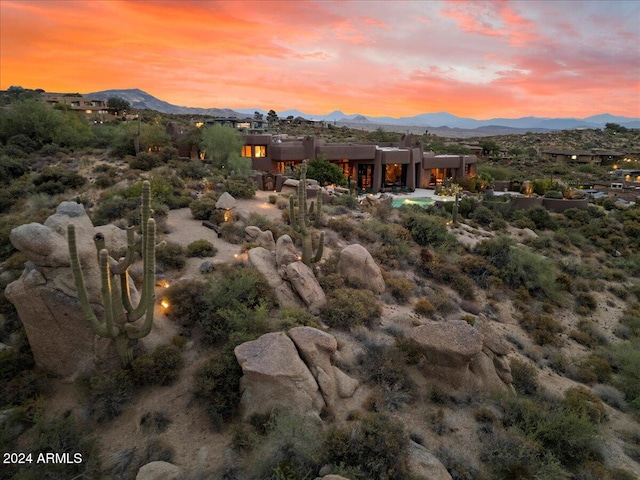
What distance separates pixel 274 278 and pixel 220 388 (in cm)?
493

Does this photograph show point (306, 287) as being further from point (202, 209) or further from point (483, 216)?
point (483, 216)

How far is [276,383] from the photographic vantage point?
820 centimetres

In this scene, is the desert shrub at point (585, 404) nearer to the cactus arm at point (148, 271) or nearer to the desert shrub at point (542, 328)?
the desert shrub at point (542, 328)

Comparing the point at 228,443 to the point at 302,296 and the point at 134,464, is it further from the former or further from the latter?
the point at 302,296

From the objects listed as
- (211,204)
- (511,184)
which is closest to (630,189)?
(511,184)

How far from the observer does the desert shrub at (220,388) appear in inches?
333

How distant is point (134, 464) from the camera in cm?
757

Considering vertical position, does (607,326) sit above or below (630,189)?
below

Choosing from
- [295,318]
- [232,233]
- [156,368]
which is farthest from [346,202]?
[156,368]

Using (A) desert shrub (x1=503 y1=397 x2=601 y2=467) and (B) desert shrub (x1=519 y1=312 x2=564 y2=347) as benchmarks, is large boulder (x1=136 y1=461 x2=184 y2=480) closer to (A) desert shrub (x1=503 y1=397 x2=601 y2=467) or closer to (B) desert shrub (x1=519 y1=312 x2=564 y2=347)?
(A) desert shrub (x1=503 y1=397 x2=601 y2=467)

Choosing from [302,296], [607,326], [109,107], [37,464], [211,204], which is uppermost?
[109,107]

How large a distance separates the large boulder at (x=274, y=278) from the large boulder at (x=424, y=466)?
5898mm

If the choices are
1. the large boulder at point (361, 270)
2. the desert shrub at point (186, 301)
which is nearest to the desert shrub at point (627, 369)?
the large boulder at point (361, 270)

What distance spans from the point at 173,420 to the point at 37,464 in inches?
105
